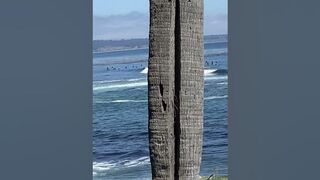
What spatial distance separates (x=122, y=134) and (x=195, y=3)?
145 inches

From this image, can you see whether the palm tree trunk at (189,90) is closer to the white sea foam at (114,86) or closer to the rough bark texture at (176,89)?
the rough bark texture at (176,89)

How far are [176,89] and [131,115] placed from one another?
140 inches

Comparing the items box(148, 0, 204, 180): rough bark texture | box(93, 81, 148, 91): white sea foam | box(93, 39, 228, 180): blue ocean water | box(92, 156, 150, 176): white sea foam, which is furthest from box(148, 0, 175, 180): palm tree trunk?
box(93, 81, 148, 91): white sea foam

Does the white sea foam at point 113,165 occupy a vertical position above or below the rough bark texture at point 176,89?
below

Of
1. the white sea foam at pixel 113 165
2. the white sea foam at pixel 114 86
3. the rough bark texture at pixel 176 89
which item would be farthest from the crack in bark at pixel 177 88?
the white sea foam at pixel 114 86

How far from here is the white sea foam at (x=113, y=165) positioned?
6246 mm

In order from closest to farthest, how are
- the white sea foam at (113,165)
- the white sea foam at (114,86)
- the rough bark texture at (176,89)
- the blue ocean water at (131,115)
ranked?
the rough bark texture at (176,89)
the white sea foam at (113,165)
the blue ocean water at (131,115)
the white sea foam at (114,86)

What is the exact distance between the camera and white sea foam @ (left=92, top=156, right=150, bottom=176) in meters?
6.25

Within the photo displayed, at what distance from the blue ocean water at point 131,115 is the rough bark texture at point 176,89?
8.17 feet

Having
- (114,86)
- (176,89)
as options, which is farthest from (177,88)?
(114,86)

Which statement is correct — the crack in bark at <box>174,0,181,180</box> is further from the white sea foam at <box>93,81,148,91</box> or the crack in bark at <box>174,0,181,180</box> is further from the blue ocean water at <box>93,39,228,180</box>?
the white sea foam at <box>93,81,148,91</box>

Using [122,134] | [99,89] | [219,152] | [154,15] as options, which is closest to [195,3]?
[154,15]

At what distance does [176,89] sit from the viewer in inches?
129

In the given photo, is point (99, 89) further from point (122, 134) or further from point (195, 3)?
point (195, 3)
